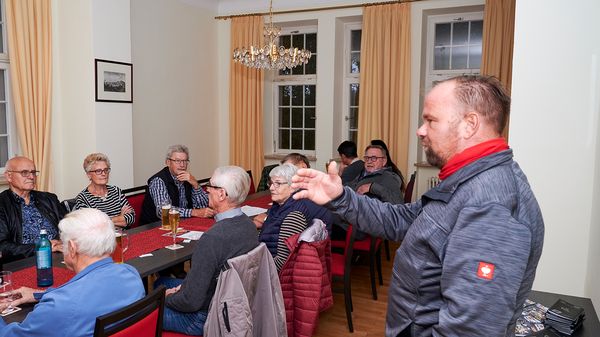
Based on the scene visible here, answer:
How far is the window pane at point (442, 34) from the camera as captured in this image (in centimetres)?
607

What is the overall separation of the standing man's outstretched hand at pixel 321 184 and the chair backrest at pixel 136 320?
73 cm

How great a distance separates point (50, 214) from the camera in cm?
318

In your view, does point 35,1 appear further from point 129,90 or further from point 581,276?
point 581,276

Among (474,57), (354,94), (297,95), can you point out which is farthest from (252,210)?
(474,57)

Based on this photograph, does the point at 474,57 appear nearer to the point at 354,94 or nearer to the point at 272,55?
the point at 354,94

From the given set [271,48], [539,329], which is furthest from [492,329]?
[271,48]

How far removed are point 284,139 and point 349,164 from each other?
1.90 metres

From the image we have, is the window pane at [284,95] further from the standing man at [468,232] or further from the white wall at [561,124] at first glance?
the standing man at [468,232]

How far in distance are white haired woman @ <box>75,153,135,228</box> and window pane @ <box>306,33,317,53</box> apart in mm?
3945

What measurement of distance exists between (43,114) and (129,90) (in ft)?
3.11

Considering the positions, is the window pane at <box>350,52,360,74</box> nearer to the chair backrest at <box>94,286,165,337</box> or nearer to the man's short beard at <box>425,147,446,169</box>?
the chair backrest at <box>94,286,165,337</box>

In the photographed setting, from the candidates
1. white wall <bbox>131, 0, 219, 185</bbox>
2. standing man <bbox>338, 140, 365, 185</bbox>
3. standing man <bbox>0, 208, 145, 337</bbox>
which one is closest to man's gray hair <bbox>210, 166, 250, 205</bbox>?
standing man <bbox>0, 208, 145, 337</bbox>

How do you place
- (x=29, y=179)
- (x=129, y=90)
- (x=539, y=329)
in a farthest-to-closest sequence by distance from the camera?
(x=129, y=90), (x=29, y=179), (x=539, y=329)

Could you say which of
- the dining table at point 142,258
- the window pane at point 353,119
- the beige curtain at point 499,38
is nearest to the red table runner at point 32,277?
the dining table at point 142,258
